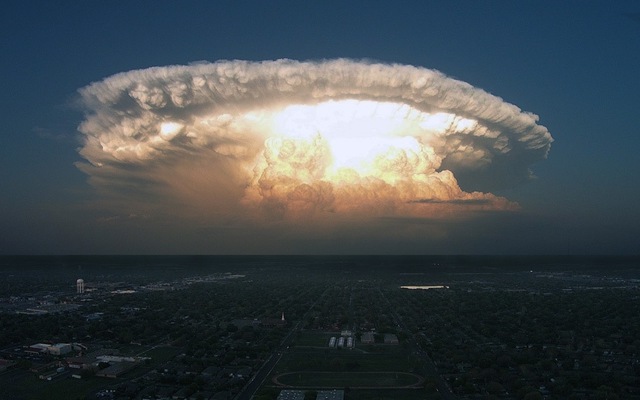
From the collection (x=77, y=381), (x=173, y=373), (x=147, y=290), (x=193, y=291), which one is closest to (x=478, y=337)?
(x=173, y=373)

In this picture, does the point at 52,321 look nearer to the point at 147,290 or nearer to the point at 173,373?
the point at 173,373

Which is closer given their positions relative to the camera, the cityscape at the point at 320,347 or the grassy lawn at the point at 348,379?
the cityscape at the point at 320,347

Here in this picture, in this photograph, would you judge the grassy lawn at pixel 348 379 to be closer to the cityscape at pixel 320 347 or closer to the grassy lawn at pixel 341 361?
the cityscape at pixel 320 347

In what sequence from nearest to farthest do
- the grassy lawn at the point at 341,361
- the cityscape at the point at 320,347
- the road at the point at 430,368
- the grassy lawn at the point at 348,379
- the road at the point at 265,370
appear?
the road at the point at 265,370
the road at the point at 430,368
the cityscape at the point at 320,347
the grassy lawn at the point at 348,379
the grassy lawn at the point at 341,361

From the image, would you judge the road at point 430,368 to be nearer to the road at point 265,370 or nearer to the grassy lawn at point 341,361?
the grassy lawn at point 341,361

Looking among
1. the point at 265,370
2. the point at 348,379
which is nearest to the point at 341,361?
the point at 348,379

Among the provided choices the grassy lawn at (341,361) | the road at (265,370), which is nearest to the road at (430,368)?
the grassy lawn at (341,361)

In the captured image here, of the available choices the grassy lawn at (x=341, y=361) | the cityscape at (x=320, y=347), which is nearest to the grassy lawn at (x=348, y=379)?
the cityscape at (x=320, y=347)

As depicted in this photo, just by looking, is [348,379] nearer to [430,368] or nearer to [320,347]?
[430,368]

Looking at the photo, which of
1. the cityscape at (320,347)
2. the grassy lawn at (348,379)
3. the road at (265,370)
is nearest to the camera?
the road at (265,370)

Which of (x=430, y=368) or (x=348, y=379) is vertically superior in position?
(x=430, y=368)

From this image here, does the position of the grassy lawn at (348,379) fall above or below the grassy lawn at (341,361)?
below

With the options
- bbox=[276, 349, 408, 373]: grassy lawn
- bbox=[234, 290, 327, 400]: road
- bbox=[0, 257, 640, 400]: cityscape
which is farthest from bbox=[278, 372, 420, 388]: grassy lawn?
bbox=[234, 290, 327, 400]: road
